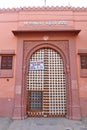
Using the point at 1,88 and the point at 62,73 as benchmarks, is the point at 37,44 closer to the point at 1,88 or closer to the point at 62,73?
the point at 62,73

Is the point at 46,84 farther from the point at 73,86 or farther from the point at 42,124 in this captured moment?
the point at 42,124

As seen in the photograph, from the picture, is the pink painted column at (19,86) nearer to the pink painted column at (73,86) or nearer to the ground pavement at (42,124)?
the ground pavement at (42,124)

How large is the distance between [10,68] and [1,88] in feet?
4.18

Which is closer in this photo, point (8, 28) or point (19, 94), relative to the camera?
point (19, 94)

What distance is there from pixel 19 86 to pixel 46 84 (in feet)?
5.21

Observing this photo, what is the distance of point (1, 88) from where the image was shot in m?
9.36

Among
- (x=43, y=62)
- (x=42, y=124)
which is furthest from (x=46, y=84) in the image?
(x=42, y=124)

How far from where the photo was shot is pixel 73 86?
9141 mm

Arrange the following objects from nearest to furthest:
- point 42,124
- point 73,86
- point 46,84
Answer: point 42,124 → point 73,86 → point 46,84

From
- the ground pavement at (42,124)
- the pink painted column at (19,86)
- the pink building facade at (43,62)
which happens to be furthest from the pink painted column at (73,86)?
the pink painted column at (19,86)

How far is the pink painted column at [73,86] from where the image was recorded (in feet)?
28.8

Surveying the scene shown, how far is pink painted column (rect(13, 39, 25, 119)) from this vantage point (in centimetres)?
885

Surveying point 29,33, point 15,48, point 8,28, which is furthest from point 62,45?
point 8,28

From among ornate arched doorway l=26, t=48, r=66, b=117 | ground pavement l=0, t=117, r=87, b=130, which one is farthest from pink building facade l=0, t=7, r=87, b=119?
ground pavement l=0, t=117, r=87, b=130
